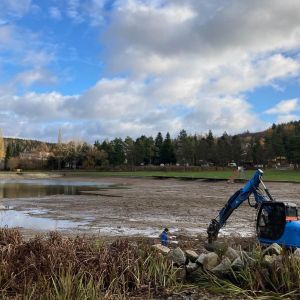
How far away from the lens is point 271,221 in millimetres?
13461

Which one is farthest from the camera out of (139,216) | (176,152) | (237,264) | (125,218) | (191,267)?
(176,152)

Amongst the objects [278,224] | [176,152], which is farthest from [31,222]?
[176,152]

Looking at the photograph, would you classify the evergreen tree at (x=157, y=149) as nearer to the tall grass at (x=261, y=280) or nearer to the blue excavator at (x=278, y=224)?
the blue excavator at (x=278, y=224)

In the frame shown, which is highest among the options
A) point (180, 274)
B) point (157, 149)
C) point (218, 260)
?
point (157, 149)

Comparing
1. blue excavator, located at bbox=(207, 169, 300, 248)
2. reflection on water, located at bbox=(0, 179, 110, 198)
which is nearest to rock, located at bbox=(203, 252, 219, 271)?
blue excavator, located at bbox=(207, 169, 300, 248)

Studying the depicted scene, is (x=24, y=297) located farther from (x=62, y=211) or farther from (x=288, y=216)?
(x=62, y=211)

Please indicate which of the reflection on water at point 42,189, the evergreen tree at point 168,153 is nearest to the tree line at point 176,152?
the evergreen tree at point 168,153

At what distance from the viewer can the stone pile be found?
1027cm

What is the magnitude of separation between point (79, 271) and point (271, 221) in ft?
21.4

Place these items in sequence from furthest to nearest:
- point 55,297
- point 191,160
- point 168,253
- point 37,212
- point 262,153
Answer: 1. point 191,160
2. point 262,153
3. point 37,212
4. point 168,253
5. point 55,297

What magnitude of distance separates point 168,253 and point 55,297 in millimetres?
3998

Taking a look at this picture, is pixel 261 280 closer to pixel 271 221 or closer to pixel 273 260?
pixel 273 260

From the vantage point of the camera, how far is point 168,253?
11422 millimetres

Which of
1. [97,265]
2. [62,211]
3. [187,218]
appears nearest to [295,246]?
[97,265]
